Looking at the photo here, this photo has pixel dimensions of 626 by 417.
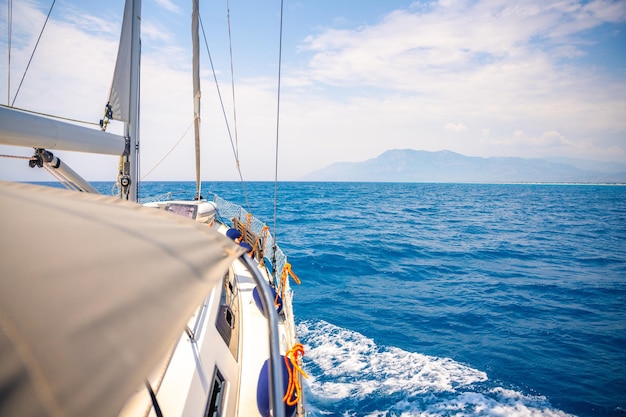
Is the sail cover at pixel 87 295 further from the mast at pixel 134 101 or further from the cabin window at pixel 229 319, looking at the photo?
the mast at pixel 134 101

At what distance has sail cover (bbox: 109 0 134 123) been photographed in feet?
20.3

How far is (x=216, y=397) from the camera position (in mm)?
3234

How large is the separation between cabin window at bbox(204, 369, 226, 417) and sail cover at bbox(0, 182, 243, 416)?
2.52 metres

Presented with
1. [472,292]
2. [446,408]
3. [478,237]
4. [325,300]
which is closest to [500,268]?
[472,292]

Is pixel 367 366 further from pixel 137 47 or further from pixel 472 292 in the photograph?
pixel 137 47

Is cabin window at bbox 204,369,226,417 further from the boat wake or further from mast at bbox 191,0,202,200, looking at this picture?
mast at bbox 191,0,202,200

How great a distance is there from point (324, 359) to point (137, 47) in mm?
8924

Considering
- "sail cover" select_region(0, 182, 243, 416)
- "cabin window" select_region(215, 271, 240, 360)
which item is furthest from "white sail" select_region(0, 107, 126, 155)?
"cabin window" select_region(215, 271, 240, 360)

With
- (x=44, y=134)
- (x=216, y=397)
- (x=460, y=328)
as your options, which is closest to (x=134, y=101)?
(x=44, y=134)

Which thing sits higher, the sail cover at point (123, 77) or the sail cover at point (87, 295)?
the sail cover at point (123, 77)

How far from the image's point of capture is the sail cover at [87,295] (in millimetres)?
813

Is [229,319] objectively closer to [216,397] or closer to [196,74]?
[216,397]

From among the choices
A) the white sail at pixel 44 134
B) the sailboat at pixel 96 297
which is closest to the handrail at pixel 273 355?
the sailboat at pixel 96 297

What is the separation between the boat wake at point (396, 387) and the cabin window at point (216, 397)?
3505 mm
